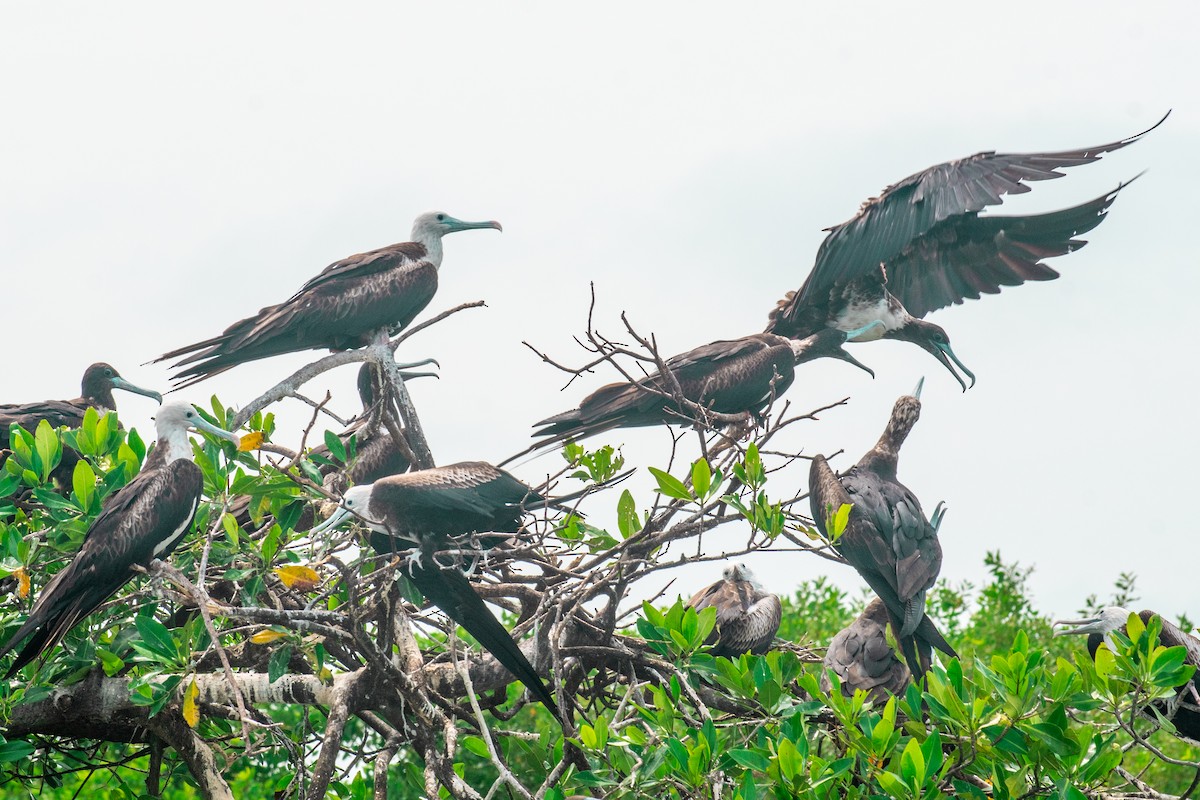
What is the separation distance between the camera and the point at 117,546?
4160 millimetres

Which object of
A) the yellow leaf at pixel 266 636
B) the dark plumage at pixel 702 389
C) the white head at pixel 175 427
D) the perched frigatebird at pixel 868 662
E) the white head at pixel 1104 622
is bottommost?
the white head at pixel 1104 622

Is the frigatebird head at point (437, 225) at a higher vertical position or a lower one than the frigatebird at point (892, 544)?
higher

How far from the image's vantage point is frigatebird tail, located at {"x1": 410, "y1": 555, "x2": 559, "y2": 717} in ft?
13.8

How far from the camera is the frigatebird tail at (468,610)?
422cm

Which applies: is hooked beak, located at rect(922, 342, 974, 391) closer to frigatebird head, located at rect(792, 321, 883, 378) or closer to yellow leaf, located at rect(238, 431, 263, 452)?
A: frigatebird head, located at rect(792, 321, 883, 378)

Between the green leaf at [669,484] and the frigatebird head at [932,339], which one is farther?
the frigatebird head at [932,339]

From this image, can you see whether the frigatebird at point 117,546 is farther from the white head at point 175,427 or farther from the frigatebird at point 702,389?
the frigatebird at point 702,389

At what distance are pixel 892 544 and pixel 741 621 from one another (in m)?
0.60

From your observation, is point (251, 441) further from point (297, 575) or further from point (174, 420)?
point (174, 420)

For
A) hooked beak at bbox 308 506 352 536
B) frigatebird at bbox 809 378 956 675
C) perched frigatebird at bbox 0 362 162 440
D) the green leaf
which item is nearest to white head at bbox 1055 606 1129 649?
frigatebird at bbox 809 378 956 675

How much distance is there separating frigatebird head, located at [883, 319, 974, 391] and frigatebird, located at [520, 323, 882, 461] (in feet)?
1.43

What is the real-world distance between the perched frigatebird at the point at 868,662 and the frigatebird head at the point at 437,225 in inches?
123

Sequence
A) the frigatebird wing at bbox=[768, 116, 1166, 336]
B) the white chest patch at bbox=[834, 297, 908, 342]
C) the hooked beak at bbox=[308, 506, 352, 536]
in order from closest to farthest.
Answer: the hooked beak at bbox=[308, 506, 352, 536] < the frigatebird wing at bbox=[768, 116, 1166, 336] < the white chest patch at bbox=[834, 297, 908, 342]

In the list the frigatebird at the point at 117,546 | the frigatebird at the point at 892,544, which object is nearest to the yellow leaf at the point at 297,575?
the frigatebird at the point at 117,546
